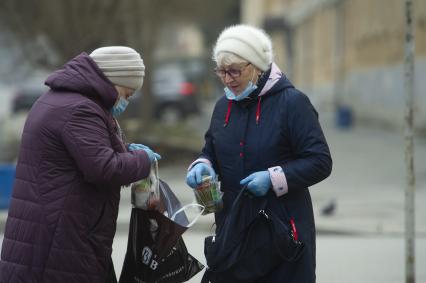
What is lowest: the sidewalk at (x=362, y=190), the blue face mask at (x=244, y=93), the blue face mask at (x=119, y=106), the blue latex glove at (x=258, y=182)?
the sidewalk at (x=362, y=190)

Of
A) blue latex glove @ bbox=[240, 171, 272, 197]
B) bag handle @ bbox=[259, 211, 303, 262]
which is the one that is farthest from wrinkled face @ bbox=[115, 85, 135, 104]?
bag handle @ bbox=[259, 211, 303, 262]

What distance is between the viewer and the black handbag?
4.34 meters

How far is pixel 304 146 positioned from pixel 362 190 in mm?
8946

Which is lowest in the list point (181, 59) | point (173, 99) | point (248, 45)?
point (173, 99)

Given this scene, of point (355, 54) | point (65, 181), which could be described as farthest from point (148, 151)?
point (355, 54)

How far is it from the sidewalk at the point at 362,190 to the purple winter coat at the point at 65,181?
20.5 feet

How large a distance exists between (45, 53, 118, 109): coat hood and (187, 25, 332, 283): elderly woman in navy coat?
1.83ft

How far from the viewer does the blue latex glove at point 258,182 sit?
4.25 metres

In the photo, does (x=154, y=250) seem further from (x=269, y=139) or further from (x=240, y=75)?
(x=240, y=75)

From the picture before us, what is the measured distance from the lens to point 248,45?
434cm

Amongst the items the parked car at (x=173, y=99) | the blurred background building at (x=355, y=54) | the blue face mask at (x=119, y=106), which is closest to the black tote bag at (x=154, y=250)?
the blue face mask at (x=119, y=106)

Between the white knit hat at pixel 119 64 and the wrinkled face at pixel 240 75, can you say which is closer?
the white knit hat at pixel 119 64

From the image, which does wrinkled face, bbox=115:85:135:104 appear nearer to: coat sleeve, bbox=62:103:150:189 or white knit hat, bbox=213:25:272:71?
coat sleeve, bbox=62:103:150:189

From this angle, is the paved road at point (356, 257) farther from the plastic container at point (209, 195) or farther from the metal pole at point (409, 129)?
the plastic container at point (209, 195)
